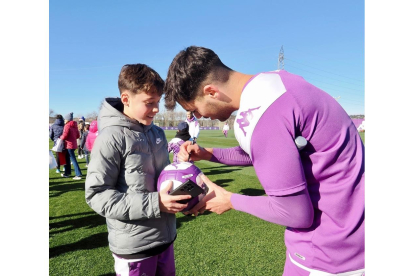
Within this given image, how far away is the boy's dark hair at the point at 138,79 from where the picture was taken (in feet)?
7.27

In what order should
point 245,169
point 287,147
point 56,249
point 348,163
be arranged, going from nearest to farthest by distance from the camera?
1. point 287,147
2. point 348,163
3. point 56,249
4. point 245,169

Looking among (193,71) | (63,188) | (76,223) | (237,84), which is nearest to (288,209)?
(237,84)

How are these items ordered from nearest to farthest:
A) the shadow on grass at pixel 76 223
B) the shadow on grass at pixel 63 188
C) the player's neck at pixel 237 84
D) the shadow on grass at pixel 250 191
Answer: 1. the player's neck at pixel 237 84
2. the shadow on grass at pixel 76 223
3. the shadow on grass at pixel 250 191
4. the shadow on grass at pixel 63 188

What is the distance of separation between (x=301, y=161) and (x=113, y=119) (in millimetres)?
1566

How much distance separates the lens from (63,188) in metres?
8.35

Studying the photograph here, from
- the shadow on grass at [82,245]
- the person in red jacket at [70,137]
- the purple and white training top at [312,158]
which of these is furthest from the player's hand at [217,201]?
the person in red jacket at [70,137]

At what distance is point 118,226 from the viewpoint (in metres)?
2.16

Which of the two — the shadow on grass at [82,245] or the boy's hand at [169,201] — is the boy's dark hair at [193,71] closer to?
the boy's hand at [169,201]

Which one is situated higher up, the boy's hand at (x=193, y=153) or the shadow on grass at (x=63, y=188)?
the boy's hand at (x=193, y=153)

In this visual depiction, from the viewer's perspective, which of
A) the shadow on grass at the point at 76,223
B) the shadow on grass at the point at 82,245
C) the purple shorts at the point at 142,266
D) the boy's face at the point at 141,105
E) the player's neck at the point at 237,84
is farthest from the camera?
the shadow on grass at the point at 76,223

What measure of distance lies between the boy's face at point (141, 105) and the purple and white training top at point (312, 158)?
1139 millimetres
